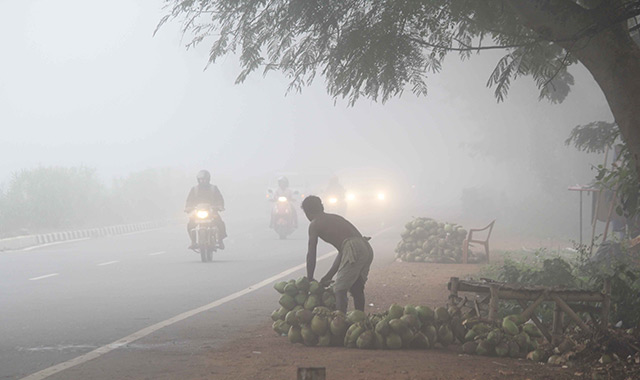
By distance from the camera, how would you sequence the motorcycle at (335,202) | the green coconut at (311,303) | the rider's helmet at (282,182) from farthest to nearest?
the motorcycle at (335,202) → the rider's helmet at (282,182) → the green coconut at (311,303)

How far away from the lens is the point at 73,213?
3606cm

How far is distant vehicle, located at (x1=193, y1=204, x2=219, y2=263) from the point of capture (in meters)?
19.4

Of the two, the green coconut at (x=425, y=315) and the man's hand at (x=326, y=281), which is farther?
the man's hand at (x=326, y=281)

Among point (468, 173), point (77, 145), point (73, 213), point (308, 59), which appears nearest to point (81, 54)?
point (77, 145)

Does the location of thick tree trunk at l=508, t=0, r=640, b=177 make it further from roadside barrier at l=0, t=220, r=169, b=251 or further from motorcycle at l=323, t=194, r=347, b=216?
motorcycle at l=323, t=194, r=347, b=216

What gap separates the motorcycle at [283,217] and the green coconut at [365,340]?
1992cm

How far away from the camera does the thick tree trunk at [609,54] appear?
7168 mm

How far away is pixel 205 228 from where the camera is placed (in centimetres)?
1939

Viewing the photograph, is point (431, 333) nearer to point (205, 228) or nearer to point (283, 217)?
point (205, 228)

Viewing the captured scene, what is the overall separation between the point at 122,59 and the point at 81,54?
7254 millimetres

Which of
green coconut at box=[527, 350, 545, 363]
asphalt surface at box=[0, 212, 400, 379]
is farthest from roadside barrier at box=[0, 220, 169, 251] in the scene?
green coconut at box=[527, 350, 545, 363]

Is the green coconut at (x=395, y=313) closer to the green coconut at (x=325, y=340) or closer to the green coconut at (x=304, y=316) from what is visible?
the green coconut at (x=325, y=340)

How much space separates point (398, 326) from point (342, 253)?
1409 millimetres

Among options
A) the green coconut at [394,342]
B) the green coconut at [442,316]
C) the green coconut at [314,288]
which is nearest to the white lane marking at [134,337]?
the green coconut at [314,288]
